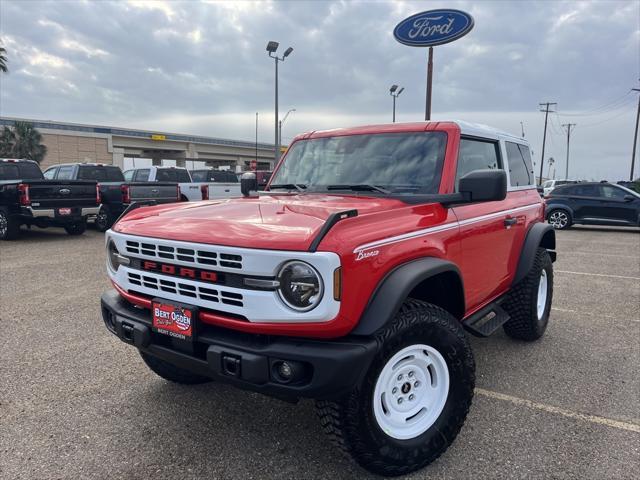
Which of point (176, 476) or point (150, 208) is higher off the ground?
point (150, 208)

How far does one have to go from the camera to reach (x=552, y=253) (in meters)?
4.85

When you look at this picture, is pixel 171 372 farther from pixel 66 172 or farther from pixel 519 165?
pixel 66 172

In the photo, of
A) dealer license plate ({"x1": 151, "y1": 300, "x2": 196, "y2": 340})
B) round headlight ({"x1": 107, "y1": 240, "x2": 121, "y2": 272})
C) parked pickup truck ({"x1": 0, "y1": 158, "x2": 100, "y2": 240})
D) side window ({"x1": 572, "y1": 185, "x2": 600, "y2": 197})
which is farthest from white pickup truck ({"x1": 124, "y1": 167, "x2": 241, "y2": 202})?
side window ({"x1": 572, "y1": 185, "x2": 600, "y2": 197})

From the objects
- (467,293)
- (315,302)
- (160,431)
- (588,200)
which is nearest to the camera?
(315,302)

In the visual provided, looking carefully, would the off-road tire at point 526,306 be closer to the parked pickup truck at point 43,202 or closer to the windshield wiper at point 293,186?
the windshield wiper at point 293,186

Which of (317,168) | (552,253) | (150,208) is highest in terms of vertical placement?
(317,168)

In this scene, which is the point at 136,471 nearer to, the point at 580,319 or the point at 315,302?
the point at 315,302

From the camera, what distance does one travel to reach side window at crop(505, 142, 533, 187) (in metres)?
4.24

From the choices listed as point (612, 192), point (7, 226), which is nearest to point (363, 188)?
point (7, 226)

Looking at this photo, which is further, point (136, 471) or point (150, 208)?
point (150, 208)

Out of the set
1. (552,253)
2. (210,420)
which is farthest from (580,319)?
(210,420)

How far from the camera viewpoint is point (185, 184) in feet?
41.1

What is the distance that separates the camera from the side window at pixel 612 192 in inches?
572

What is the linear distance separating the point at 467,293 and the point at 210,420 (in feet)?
6.20
